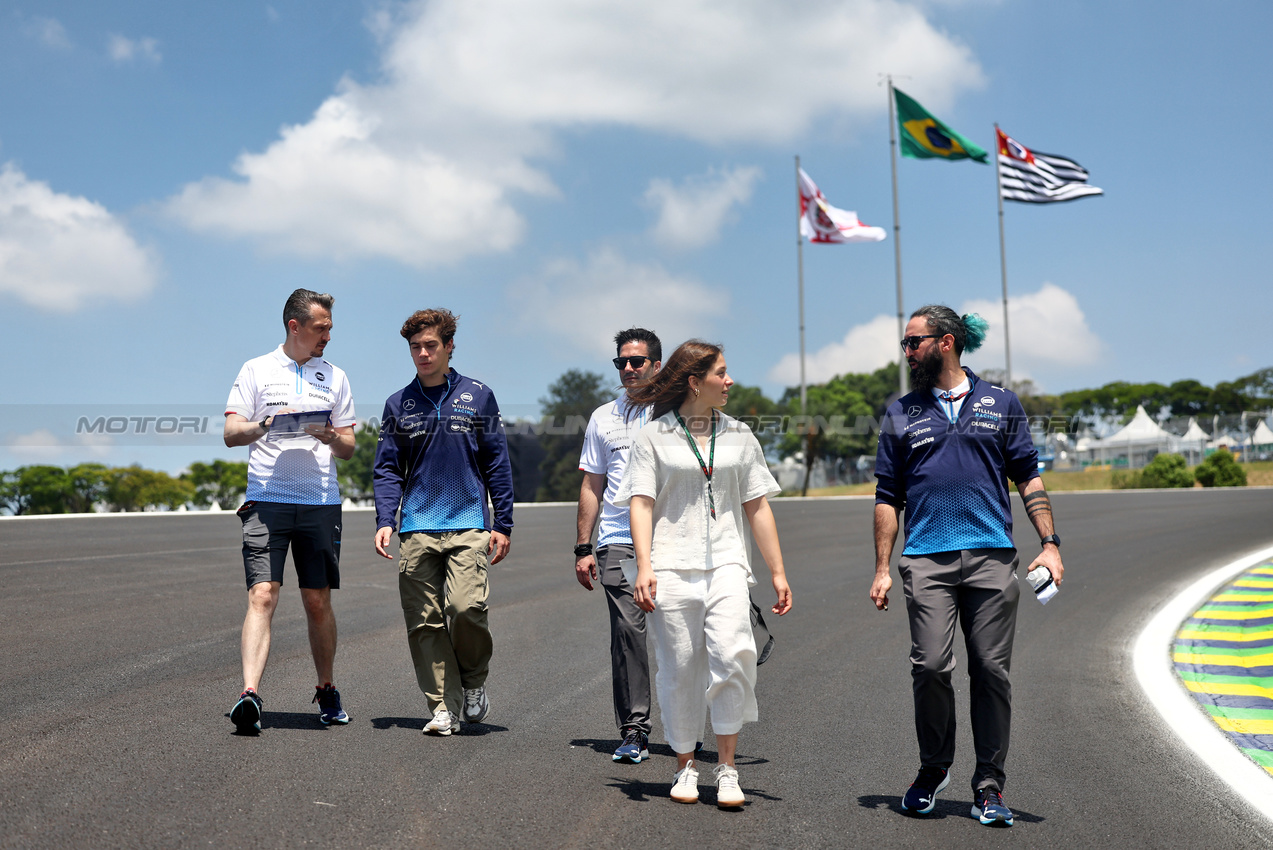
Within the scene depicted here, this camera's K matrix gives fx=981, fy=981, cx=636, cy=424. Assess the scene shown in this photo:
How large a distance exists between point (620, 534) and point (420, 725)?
156 cm

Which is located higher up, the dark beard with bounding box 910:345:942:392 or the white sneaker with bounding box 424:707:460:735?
the dark beard with bounding box 910:345:942:392

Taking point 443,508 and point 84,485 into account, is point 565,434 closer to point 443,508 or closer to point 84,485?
point 84,485

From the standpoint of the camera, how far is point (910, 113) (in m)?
34.1

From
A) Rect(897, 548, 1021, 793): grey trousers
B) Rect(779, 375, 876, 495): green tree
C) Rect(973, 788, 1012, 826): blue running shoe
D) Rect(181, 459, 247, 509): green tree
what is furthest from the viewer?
Rect(779, 375, 876, 495): green tree

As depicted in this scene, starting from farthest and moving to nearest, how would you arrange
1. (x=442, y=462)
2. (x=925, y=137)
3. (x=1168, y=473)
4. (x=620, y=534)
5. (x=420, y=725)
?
(x=1168, y=473)
(x=925, y=137)
(x=442, y=462)
(x=420, y=725)
(x=620, y=534)

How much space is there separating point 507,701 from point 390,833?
2561 millimetres

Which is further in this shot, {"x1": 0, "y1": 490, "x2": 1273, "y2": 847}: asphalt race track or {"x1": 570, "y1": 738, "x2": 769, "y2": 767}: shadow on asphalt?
{"x1": 570, "y1": 738, "x2": 769, "y2": 767}: shadow on asphalt

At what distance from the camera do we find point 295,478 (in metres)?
5.43

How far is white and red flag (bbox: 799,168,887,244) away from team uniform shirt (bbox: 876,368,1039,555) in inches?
1336

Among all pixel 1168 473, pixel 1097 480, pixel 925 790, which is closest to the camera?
pixel 925 790

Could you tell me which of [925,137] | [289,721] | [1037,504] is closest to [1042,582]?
[1037,504]

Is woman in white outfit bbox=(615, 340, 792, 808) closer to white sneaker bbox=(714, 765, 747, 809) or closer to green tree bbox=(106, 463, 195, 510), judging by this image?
white sneaker bbox=(714, 765, 747, 809)

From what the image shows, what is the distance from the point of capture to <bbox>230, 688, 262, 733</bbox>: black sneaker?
4941 mm

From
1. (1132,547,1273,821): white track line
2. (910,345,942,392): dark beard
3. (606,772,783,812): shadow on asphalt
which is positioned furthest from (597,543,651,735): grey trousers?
(1132,547,1273,821): white track line
